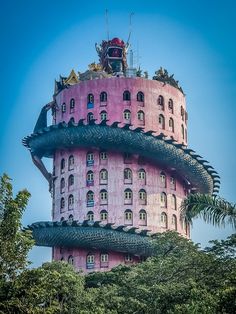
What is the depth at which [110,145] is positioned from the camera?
5516 centimetres

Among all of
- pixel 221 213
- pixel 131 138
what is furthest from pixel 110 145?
pixel 221 213

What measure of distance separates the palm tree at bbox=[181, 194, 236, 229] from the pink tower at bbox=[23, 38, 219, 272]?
89.7ft

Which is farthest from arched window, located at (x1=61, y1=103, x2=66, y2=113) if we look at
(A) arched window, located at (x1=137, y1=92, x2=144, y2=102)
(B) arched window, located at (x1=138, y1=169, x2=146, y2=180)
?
(B) arched window, located at (x1=138, y1=169, x2=146, y2=180)

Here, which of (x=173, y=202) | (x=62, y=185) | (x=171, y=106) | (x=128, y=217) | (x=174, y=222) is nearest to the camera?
(x=128, y=217)

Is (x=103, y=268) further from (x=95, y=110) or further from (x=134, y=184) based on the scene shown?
(x=95, y=110)

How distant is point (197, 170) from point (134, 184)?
564 cm

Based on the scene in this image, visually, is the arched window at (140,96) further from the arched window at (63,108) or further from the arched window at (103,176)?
the arched window at (103,176)

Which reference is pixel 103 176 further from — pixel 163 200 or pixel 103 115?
pixel 103 115

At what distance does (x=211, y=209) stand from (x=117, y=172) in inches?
1280

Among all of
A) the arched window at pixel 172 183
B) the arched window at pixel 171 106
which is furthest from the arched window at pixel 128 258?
the arched window at pixel 171 106

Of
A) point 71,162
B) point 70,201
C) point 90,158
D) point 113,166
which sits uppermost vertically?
point 90,158

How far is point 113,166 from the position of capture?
5591 centimetres

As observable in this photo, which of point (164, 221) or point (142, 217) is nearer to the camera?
point (142, 217)

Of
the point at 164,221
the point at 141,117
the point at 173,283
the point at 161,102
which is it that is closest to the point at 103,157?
the point at 141,117
